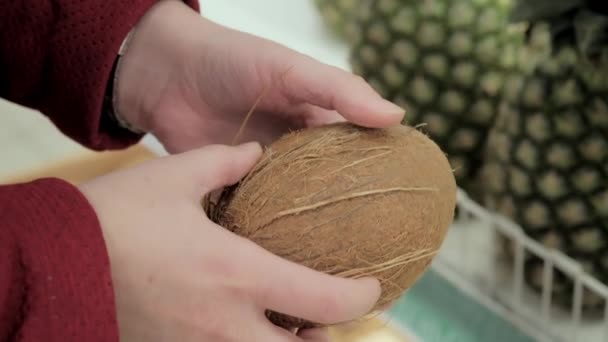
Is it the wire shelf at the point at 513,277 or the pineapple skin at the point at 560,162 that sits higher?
the pineapple skin at the point at 560,162

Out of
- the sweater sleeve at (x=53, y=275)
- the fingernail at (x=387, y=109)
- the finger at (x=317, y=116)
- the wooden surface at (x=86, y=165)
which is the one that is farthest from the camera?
the wooden surface at (x=86, y=165)

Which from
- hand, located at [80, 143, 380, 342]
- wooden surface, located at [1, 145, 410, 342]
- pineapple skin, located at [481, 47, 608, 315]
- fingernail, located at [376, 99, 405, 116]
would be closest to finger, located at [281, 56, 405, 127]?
fingernail, located at [376, 99, 405, 116]

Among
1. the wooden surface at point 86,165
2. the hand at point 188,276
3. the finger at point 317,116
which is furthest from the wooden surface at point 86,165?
the hand at point 188,276

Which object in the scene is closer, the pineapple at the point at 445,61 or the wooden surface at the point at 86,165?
the pineapple at the point at 445,61

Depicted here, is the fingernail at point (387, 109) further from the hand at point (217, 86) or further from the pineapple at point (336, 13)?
the pineapple at point (336, 13)

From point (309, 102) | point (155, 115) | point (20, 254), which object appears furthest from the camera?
point (155, 115)

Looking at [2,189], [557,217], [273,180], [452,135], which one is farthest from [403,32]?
[2,189]

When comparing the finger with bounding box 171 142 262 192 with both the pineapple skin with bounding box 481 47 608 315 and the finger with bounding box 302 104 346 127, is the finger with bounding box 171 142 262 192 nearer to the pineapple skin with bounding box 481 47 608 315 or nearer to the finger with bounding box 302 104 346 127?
the finger with bounding box 302 104 346 127

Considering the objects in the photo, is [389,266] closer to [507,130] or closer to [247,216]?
[247,216]
